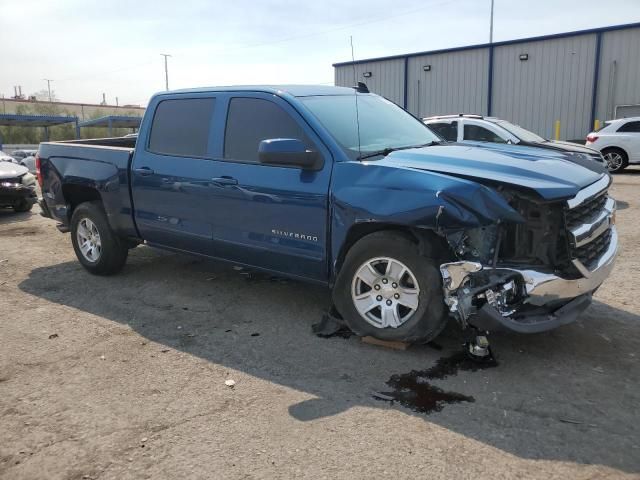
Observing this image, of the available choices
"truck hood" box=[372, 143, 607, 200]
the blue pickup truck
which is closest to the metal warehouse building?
the blue pickup truck

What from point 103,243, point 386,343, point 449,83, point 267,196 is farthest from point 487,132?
point 449,83

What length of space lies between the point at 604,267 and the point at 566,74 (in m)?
20.5

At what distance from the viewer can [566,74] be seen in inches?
862

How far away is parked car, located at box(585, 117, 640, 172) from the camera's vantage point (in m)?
15.6

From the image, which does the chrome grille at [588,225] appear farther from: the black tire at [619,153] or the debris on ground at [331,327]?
the black tire at [619,153]

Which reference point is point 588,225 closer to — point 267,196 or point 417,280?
point 417,280

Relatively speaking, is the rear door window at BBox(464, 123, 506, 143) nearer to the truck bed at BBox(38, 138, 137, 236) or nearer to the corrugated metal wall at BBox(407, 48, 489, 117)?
the truck bed at BBox(38, 138, 137, 236)

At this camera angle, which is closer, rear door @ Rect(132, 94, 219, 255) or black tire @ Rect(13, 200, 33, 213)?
rear door @ Rect(132, 94, 219, 255)

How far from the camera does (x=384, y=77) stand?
27.3 meters

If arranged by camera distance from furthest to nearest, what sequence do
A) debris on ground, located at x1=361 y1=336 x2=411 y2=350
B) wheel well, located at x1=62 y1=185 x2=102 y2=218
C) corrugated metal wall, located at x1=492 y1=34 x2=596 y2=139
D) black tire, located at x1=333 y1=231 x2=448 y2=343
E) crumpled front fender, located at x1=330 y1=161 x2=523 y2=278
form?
corrugated metal wall, located at x1=492 y1=34 x2=596 y2=139
wheel well, located at x1=62 y1=185 x2=102 y2=218
debris on ground, located at x1=361 y1=336 x2=411 y2=350
black tire, located at x1=333 y1=231 x2=448 y2=343
crumpled front fender, located at x1=330 y1=161 x2=523 y2=278

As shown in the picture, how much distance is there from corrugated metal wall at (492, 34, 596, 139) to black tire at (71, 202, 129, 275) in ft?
66.7

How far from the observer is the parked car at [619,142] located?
51.3ft

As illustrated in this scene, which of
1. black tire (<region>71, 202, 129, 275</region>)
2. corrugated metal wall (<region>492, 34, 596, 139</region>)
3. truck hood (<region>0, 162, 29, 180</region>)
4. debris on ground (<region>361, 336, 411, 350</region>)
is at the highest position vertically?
corrugated metal wall (<region>492, 34, 596, 139</region>)

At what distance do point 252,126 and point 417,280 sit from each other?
6.55ft
